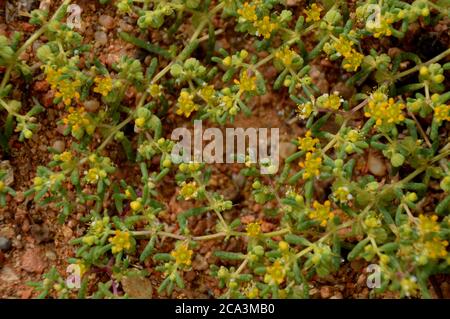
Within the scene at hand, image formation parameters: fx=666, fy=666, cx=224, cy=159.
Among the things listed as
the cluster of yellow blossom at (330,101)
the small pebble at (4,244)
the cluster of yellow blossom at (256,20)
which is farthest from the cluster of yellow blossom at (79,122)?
the cluster of yellow blossom at (330,101)

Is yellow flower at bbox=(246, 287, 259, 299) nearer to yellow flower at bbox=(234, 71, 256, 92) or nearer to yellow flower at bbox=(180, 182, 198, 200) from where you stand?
yellow flower at bbox=(180, 182, 198, 200)

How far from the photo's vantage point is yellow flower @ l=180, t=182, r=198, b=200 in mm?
3578

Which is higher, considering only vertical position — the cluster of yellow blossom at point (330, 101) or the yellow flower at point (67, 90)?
the yellow flower at point (67, 90)

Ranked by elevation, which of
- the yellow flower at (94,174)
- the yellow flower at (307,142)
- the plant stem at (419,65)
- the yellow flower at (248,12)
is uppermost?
the yellow flower at (248,12)

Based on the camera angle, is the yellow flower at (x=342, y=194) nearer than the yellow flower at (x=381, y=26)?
Yes

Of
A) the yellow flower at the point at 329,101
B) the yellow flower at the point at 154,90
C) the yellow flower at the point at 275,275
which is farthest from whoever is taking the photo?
the yellow flower at the point at 154,90

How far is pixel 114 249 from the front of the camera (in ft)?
11.4

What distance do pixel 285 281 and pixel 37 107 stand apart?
67.5 inches

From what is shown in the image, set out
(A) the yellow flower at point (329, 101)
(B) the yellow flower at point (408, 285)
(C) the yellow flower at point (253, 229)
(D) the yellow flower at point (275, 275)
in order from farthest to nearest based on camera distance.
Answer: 1. (A) the yellow flower at point (329, 101)
2. (C) the yellow flower at point (253, 229)
3. (D) the yellow flower at point (275, 275)
4. (B) the yellow flower at point (408, 285)

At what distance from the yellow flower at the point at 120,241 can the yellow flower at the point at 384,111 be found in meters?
1.43

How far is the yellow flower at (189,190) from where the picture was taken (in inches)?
141

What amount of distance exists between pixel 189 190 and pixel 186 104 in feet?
1.57

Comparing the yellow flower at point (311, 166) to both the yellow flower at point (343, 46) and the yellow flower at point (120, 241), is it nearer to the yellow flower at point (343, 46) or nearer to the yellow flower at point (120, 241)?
the yellow flower at point (343, 46)

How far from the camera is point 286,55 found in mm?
3689
